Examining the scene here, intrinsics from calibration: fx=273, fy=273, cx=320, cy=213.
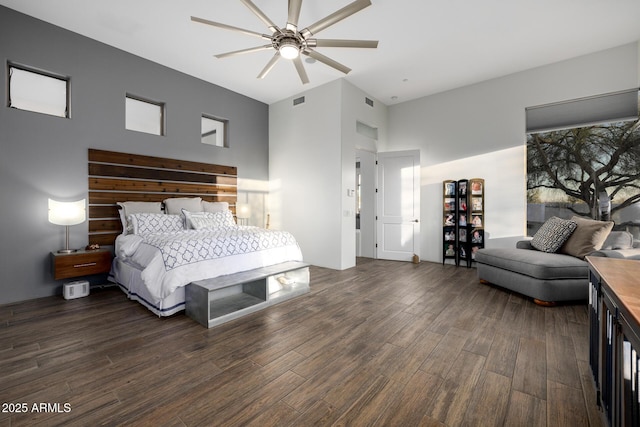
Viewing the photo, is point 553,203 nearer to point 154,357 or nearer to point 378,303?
point 378,303

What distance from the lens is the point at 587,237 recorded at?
3404 millimetres

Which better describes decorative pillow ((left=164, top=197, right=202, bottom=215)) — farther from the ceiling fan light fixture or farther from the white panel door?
the white panel door

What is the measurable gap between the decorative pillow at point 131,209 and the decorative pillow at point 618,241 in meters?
6.25

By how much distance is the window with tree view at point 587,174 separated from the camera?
400 cm

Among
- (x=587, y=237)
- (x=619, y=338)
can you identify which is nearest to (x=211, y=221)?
(x=619, y=338)

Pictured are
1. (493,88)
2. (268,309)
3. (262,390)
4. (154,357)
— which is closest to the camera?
(262,390)

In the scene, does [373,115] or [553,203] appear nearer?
[553,203]

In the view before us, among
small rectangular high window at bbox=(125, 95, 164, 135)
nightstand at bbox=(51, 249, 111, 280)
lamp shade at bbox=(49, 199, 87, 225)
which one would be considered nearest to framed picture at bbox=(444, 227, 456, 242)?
small rectangular high window at bbox=(125, 95, 164, 135)

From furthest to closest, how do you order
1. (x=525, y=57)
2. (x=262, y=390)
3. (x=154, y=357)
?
(x=525, y=57) → (x=154, y=357) → (x=262, y=390)

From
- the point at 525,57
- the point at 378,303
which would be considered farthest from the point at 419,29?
the point at 378,303

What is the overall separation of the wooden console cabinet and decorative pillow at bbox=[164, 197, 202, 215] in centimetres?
481

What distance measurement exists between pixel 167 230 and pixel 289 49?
9.61ft

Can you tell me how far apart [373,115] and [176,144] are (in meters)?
3.97

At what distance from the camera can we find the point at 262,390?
5.70 ft
